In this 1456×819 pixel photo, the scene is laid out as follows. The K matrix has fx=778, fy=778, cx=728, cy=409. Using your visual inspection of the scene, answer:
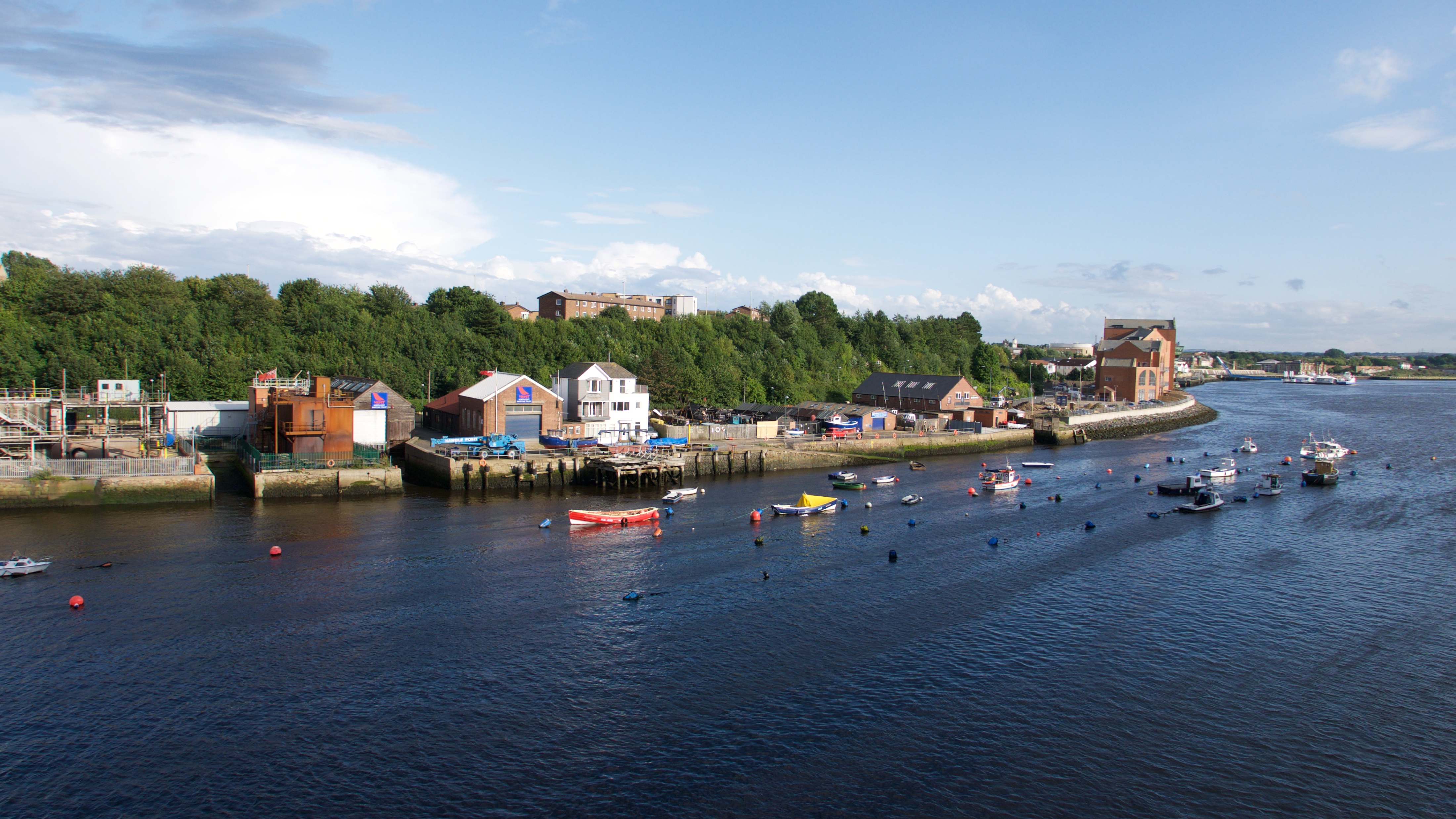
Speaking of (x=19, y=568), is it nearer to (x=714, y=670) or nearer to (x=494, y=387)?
(x=714, y=670)

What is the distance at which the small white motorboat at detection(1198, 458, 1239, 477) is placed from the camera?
57656mm

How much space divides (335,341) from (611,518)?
55365 millimetres

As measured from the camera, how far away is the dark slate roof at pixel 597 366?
6159cm

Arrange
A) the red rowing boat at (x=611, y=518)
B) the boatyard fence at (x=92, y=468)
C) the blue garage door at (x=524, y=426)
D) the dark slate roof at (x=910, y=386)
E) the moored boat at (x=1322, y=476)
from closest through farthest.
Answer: the boatyard fence at (x=92, y=468) < the red rowing boat at (x=611, y=518) < the moored boat at (x=1322, y=476) < the blue garage door at (x=524, y=426) < the dark slate roof at (x=910, y=386)

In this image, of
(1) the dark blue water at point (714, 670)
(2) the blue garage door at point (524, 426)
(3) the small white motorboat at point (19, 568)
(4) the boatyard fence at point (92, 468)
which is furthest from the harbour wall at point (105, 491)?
(2) the blue garage door at point (524, 426)

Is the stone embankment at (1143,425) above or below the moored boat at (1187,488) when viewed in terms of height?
above

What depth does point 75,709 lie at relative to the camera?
19.9m

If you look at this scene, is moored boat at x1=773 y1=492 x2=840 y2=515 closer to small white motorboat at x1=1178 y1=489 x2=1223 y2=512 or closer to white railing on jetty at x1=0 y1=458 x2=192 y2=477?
small white motorboat at x1=1178 y1=489 x2=1223 y2=512

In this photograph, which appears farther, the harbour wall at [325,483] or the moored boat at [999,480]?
the moored boat at [999,480]

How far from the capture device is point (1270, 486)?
5338cm

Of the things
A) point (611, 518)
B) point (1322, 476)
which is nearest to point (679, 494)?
point (611, 518)

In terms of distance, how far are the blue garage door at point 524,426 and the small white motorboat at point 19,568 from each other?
94.6 feet

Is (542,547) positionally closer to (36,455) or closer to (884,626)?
(884,626)

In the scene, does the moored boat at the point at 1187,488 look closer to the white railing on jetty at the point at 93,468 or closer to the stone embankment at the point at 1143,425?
the stone embankment at the point at 1143,425
